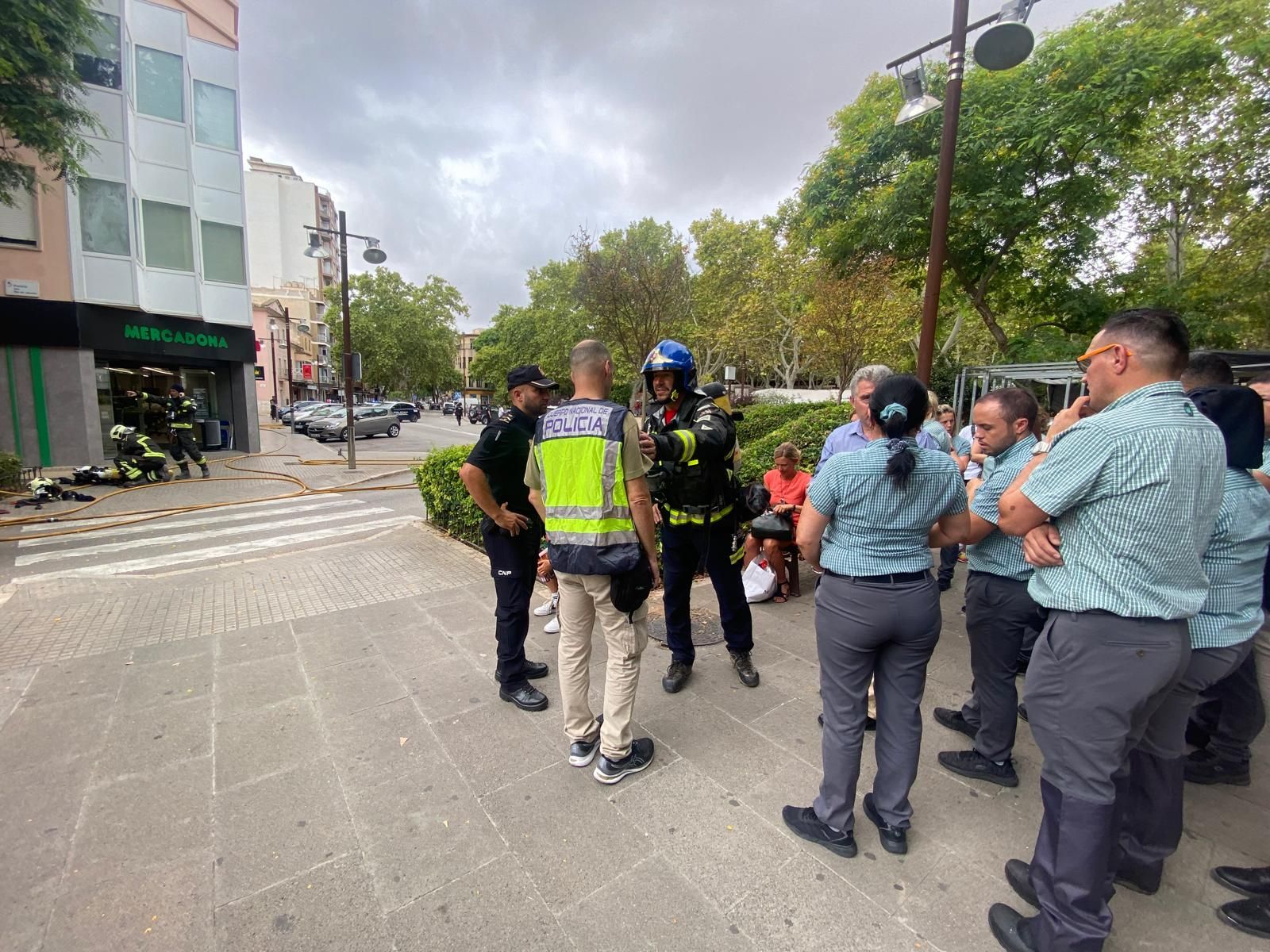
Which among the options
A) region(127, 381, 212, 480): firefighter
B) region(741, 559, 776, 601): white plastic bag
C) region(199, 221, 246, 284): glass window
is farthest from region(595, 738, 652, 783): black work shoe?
region(199, 221, 246, 284): glass window

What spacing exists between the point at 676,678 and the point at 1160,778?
214cm

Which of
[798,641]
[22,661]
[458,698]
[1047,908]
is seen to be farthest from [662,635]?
[22,661]

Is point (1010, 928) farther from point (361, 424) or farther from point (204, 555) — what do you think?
point (361, 424)

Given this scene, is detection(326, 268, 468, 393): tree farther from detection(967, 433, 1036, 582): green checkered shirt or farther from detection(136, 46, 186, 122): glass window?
detection(967, 433, 1036, 582): green checkered shirt

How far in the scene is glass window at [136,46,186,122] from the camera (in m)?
14.9

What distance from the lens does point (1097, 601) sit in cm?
166

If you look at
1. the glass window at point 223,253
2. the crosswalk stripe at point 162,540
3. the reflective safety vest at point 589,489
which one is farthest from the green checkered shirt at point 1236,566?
the glass window at point 223,253

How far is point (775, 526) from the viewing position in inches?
181

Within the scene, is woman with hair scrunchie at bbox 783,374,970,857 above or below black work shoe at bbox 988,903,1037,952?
above

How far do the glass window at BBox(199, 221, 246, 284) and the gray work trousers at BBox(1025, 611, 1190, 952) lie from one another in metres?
20.5

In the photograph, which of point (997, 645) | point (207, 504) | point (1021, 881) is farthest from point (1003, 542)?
point (207, 504)

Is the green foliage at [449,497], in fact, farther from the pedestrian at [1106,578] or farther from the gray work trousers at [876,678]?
the pedestrian at [1106,578]

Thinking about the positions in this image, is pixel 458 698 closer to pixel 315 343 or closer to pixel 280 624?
pixel 280 624

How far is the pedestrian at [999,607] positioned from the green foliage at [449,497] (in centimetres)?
493
